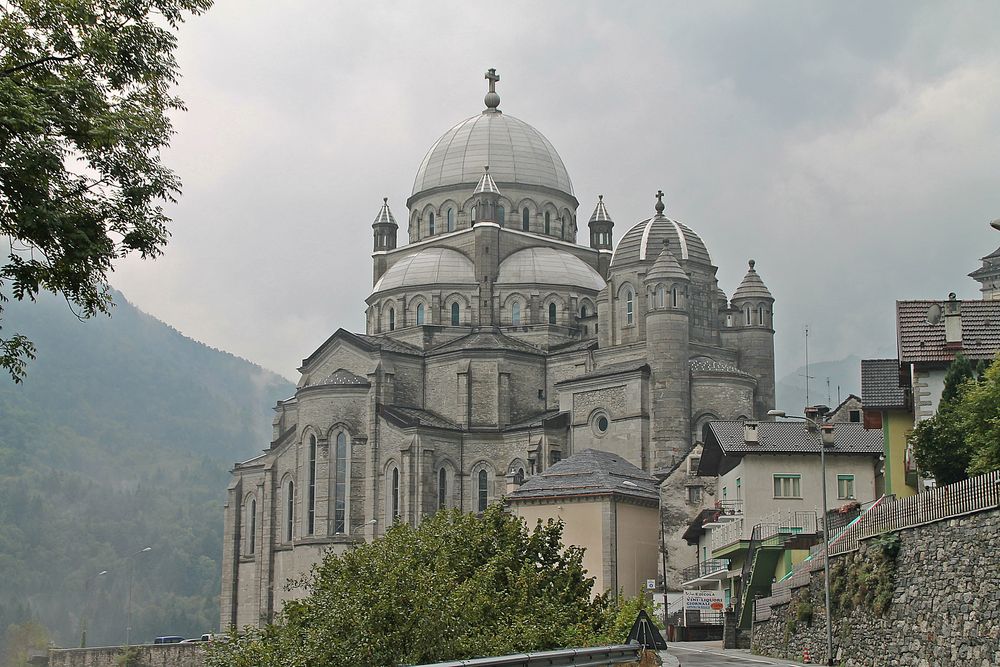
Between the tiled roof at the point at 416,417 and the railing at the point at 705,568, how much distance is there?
2136cm

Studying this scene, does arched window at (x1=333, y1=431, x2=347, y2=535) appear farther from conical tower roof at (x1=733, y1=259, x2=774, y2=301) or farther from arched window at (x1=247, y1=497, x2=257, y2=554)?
conical tower roof at (x1=733, y1=259, x2=774, y2=301)

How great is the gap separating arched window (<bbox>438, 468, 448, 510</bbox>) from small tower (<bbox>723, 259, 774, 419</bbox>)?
16.9 m

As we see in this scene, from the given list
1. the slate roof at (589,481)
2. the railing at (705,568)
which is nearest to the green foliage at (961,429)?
the railing at (705,568)

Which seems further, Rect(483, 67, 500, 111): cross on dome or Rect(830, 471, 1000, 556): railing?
Rect(483, 67, 500, 111): cross on dome

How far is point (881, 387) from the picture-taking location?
4016 centimetres

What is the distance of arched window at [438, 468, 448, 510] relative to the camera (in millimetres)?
80500

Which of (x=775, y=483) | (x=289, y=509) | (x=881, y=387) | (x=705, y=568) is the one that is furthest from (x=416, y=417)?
(x=881, y=387)

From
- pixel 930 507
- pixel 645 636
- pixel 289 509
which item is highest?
pixel 289 509

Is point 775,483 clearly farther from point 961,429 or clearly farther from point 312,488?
point 312,488

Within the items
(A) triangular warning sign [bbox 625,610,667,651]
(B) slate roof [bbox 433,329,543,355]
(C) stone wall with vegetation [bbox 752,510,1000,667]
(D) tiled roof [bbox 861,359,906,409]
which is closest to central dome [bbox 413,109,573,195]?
(B) slate roof [bbox 433,329,543,355]

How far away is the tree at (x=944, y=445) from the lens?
31.1m

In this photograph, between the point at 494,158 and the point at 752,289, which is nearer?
the point at 752,289

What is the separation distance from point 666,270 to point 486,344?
12727 mm

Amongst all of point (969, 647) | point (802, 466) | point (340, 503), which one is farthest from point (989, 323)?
point (340, 503)
